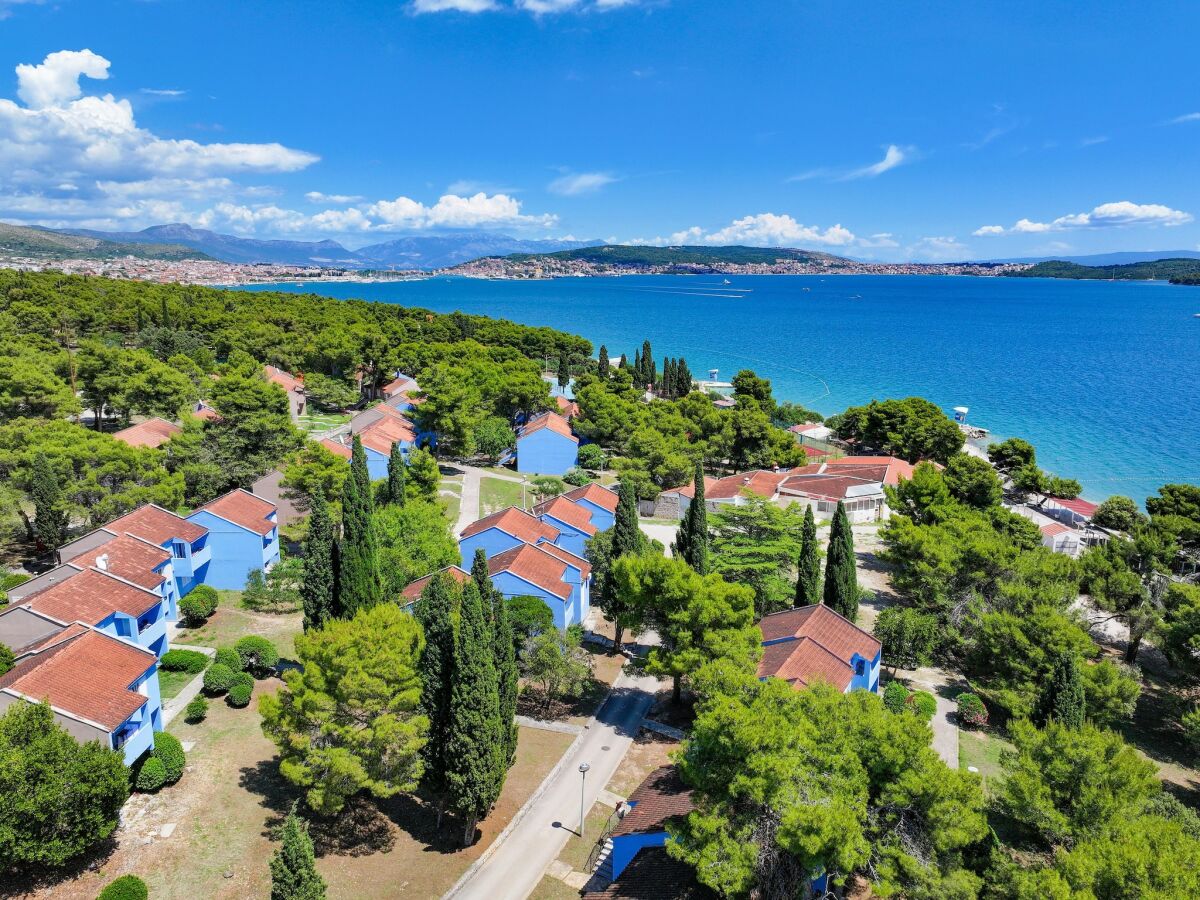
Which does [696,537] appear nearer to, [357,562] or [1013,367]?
[357,562]

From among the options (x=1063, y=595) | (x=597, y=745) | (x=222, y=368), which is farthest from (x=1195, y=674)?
(x=222, y=368)

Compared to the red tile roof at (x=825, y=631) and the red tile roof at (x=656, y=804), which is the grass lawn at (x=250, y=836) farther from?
the red tile roof at (x=825, y=631)

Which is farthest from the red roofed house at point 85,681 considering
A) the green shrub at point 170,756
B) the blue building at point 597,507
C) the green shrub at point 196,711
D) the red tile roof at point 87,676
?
the blue building at point 597,507

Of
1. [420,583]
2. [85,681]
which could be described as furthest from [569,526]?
[85,681]

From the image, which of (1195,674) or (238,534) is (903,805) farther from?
(238,534)

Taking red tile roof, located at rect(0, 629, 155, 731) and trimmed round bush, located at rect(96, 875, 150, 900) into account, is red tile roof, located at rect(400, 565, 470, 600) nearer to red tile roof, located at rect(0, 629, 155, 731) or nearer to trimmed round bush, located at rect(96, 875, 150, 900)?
red tile roof, located at rect(0, 629, 155, 731)

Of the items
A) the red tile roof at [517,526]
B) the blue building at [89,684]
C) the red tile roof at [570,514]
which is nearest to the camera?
the blue building at [89,684]
